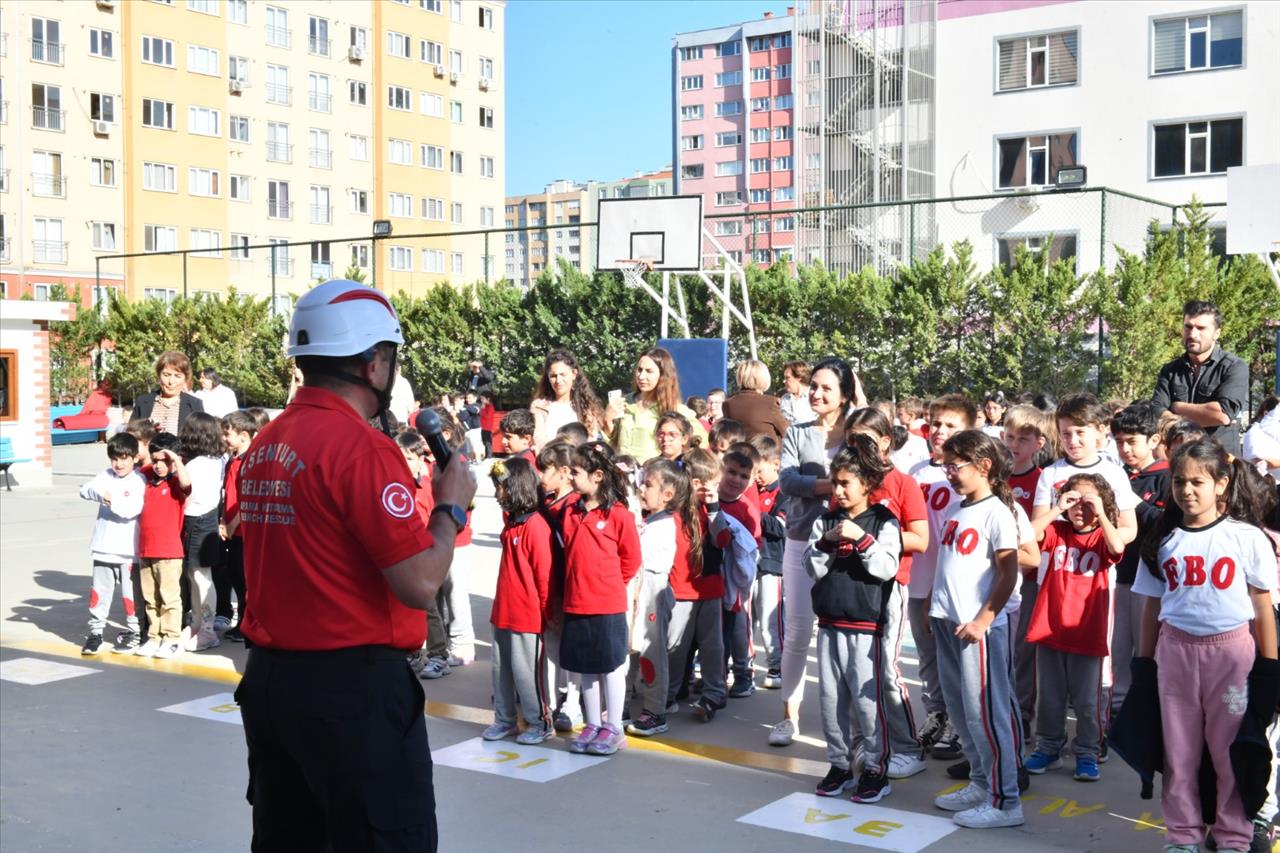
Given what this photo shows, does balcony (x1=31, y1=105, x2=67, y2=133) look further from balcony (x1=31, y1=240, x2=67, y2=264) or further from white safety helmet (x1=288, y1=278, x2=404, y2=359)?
white safety helmet (x1=288, y1=278, x2=404, y2=359)

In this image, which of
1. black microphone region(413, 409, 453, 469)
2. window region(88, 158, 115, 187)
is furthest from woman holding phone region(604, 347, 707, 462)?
window region(88, 158, 115, 187)

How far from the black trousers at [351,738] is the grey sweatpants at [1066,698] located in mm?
3651

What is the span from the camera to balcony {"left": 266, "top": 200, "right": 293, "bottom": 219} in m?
57.2

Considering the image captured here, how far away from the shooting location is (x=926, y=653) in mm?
6449

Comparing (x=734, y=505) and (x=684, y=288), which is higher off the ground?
(x=684, y=288)

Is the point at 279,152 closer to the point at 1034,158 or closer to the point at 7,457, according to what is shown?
the point at 1034,158

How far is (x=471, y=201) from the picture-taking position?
6750cm

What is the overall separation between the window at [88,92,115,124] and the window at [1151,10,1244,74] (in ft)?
127

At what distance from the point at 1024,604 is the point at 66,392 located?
106 ft

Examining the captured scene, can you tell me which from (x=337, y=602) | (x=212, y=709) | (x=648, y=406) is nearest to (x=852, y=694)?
(x=337, y=602)

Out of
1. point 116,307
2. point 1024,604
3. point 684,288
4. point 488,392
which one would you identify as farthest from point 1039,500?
point 116,307

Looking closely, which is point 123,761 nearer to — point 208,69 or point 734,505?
point 734,505

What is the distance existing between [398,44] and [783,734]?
201 ft

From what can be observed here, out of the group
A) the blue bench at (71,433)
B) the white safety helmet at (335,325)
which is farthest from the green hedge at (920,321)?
the white safety helmet at (335,325)
